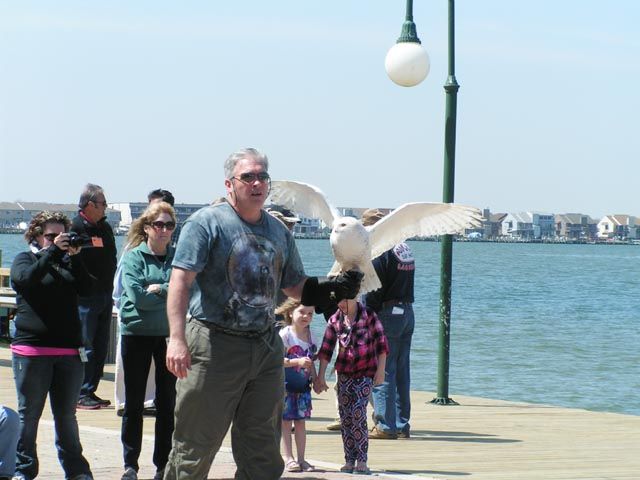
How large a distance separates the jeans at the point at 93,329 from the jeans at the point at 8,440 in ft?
14.8

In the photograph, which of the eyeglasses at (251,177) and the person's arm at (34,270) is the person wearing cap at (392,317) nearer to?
the person's arm at (34,270)

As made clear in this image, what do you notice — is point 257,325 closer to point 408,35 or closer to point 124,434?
point 124,434

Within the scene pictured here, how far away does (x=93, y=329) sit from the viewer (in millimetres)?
12094

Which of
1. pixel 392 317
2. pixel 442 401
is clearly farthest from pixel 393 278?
pixel 442 401

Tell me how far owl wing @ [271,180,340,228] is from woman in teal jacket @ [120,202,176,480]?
1478mm

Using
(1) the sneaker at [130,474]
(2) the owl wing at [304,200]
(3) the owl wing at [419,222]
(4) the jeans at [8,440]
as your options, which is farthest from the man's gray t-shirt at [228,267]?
(3) the owl wing at [419,222]

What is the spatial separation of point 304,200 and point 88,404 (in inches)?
119

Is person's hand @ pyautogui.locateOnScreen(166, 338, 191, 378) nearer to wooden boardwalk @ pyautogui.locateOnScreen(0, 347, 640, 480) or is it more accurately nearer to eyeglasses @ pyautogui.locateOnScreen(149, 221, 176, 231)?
wooden boardwalk @ pyautogui.locateOnScreen(0, 347, 640, 480)

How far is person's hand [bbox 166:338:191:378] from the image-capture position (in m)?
6.27

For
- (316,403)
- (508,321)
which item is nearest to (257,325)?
(316,403)

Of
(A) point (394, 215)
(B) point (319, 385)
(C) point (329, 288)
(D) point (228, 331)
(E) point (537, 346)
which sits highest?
(A) point (394, 215)

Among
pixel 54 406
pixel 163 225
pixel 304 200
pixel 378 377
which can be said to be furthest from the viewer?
pixel 304 200

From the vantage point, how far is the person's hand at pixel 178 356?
6.27 metres

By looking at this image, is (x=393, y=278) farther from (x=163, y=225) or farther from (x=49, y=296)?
(x=49, y=296)
